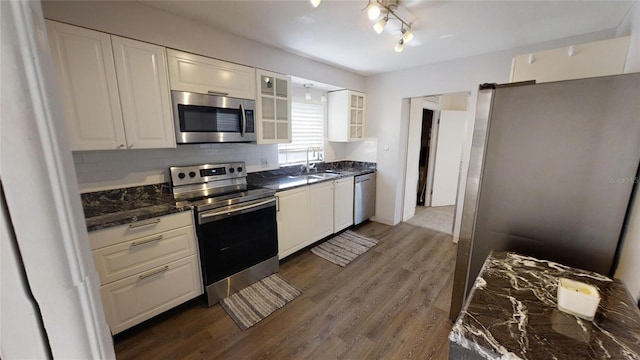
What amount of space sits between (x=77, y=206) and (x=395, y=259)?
118 inches

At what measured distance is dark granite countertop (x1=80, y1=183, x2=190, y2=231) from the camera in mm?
1633

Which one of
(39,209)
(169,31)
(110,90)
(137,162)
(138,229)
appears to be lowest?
(138,229)

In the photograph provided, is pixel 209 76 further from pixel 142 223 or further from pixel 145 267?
pixel 145 267

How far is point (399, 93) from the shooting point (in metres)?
3.60

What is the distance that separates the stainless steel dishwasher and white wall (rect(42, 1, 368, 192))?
1.51 meters

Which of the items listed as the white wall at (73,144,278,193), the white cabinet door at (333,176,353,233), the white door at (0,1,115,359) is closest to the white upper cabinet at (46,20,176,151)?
the white wall at (73,144,278,193)

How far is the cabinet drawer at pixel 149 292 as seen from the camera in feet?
5.50

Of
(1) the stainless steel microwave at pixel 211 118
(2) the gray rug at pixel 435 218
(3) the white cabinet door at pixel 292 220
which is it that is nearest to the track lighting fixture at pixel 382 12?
(1) the stainless steel microwave at pixel 211 118

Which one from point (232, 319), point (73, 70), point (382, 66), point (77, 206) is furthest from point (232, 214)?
point (382, 66)

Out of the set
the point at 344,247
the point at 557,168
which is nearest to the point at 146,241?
the point at 344,247

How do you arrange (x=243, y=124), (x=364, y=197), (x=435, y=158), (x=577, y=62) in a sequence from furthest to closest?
(x=435, y=158), (x=364, y=197), (x=243, y=124), (x=577, y=62)

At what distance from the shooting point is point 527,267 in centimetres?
117

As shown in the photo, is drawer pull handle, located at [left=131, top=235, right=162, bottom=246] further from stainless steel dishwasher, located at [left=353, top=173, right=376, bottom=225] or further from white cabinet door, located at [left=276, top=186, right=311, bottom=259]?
stainless steel dishwasher, located at [left=353, top=173, right=376, bottom=225]

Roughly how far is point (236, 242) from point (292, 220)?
716 mm
